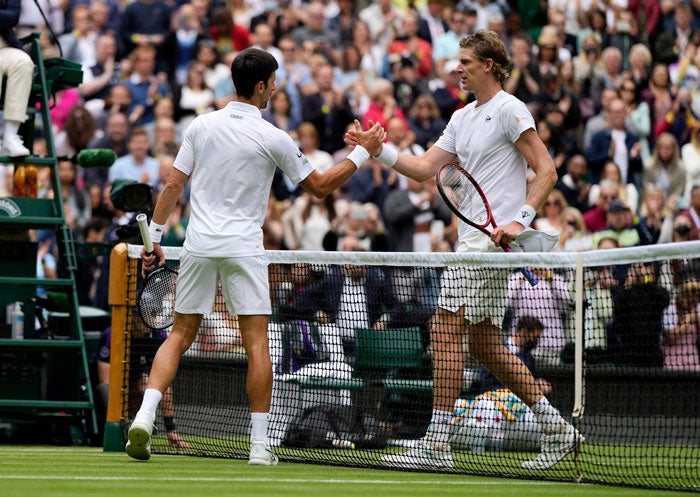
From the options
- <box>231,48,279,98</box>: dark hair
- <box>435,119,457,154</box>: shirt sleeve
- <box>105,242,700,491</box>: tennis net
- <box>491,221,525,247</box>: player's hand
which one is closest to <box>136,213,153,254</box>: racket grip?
<box>105,242,700,491</box>: tennis net

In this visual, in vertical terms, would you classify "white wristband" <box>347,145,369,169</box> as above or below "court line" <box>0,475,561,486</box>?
above

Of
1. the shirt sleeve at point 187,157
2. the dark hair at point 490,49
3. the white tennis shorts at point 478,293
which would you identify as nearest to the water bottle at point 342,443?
the white tennis shorts at point 478,293

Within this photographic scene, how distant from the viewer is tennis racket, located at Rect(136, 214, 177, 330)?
9.12 metres

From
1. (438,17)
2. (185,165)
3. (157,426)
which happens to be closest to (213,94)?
(438,17)

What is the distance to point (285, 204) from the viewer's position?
16469mm

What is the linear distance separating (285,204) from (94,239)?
10.0 ft

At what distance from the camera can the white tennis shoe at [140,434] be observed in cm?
818

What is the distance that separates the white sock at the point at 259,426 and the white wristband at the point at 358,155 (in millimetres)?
1607

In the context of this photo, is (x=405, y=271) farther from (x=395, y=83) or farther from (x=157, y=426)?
(x=395, y=83)

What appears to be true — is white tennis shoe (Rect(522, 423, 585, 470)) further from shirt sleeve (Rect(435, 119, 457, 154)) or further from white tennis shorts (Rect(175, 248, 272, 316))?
shirt sleeve (Rect(435, 119, 457, 154))

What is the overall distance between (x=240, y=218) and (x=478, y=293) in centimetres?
150

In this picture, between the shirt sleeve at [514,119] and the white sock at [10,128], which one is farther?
the white sock at [10,128]

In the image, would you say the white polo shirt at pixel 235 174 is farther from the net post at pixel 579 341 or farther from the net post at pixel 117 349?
the net post at pixel 579 341

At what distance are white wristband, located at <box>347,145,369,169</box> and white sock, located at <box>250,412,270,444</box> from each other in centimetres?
161
